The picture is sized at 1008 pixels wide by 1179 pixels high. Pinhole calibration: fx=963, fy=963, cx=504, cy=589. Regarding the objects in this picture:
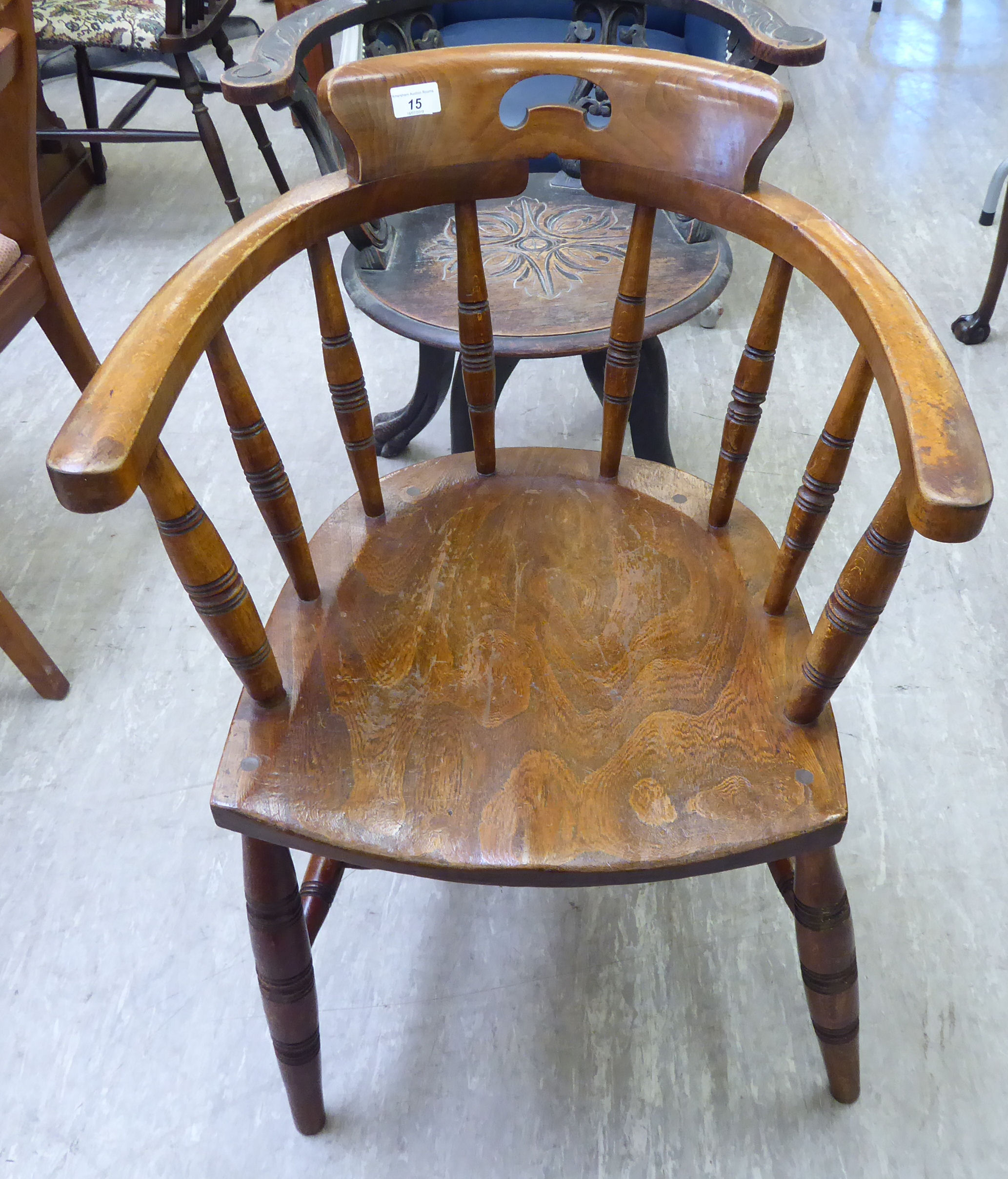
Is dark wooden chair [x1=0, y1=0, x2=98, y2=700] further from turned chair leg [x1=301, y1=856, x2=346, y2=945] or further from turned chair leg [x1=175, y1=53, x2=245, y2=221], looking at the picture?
turned chair leg [x1=175, y1=53, x2=245, y2=221]

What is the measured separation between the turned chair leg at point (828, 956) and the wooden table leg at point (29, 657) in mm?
1010

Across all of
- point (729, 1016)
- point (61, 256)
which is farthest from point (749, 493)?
point (61, 256)

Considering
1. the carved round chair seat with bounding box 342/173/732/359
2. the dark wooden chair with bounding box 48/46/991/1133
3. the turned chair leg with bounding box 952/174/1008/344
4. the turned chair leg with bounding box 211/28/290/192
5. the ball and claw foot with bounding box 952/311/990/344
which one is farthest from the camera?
the turned chair leg with bounding box 211/28/290/192

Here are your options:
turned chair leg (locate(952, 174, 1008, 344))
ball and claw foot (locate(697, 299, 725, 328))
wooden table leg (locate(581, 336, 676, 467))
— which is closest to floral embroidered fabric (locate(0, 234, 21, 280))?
wooden table leg (locate(581, 336, 676, 467))

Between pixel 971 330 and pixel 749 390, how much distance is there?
4.32 feet

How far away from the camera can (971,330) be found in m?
1.88

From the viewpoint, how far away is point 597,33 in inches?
67.7

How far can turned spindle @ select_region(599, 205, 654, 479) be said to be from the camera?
841mm

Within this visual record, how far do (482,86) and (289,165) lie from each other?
2056 millimetres

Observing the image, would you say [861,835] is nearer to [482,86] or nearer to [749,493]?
[749,493]

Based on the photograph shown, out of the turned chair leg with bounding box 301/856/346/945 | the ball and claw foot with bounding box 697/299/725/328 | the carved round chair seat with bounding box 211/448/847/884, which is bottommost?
the ball and claw foot with bounding box 697/299/725/328

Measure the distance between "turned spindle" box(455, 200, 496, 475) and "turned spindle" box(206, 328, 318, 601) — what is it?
0.22 meters

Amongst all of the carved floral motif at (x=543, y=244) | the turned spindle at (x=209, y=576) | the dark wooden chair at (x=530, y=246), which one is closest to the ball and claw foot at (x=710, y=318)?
the dark wooden chair at (x=530, y=246)

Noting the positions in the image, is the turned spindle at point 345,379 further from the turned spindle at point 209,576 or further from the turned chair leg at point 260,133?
the turned chair leg at point 260,133
